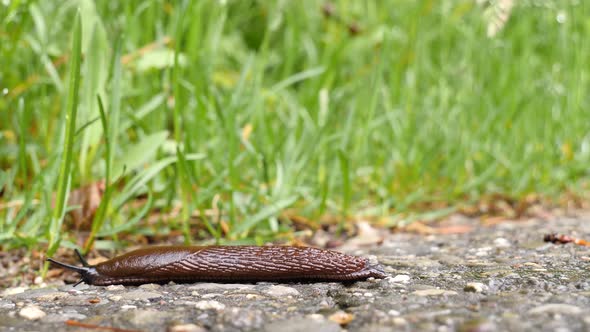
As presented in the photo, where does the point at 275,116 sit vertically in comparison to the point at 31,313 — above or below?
above

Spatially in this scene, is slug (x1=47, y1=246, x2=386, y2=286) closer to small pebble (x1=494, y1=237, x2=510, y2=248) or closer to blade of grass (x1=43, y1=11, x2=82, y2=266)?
blade of grass (x1=43, y1=11, x2=82, y2=266)

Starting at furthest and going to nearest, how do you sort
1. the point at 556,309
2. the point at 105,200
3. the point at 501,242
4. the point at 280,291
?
the point at 501,242 → the point at 105,200 → the point at 280,291 → the point at 556,309

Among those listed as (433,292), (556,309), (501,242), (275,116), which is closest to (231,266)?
(433,292)

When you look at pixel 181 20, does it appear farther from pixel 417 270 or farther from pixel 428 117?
pixel 428 117

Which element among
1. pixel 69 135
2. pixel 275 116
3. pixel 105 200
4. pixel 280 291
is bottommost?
pixel 280 291

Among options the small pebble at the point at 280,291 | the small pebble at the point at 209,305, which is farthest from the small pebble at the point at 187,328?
the small pebble at the point at 280,291

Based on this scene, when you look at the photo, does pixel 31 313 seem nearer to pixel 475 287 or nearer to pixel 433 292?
pixel 433 292

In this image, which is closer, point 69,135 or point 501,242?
point 69,135
